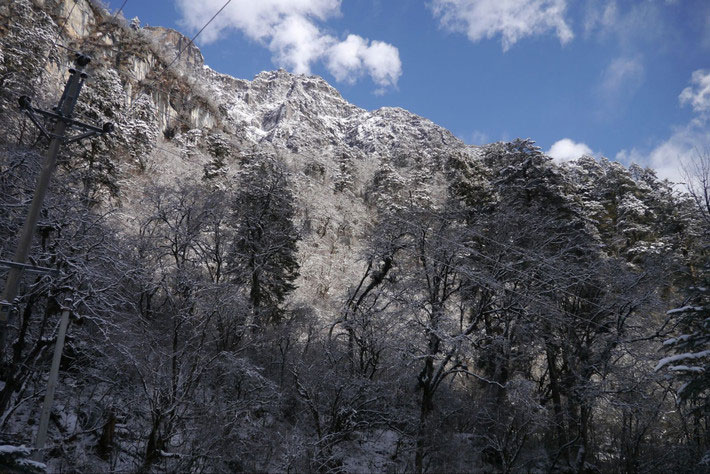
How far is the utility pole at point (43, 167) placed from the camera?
587cm

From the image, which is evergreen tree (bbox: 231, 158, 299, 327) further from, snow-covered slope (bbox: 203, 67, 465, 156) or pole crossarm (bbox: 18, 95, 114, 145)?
snow-covered slope (bbox: 203, 67, 465, 156)

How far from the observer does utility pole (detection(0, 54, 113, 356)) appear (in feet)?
19.2

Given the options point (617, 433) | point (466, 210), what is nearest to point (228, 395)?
point (466, 210)

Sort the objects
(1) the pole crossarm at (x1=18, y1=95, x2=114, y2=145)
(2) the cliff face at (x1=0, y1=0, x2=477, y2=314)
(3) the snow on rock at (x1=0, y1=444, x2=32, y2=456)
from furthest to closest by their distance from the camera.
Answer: (2) the cliff face at (x1=0, y1=0, x2=477, y2=314)
(1) the pole crossarm at (x1=18, y1=95, x2=114, y2=145)
(3) the snow on rock at (x1=0, y1=444, x2=32, y2=456)

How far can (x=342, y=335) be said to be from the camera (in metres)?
17.5

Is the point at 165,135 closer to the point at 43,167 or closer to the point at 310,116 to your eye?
the point at 43,167

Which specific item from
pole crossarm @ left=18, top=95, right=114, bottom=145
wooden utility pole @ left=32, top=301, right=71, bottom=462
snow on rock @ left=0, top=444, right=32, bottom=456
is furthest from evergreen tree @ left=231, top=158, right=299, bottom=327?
snow on rock @ left=0, top=444, right=32, bottom=456

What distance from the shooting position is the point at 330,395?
43.4 feet

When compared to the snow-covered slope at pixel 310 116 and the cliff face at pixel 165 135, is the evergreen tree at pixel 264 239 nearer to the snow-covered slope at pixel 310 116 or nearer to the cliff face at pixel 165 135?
the cliff face at pixel 165 135

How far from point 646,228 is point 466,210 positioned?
1491 cm

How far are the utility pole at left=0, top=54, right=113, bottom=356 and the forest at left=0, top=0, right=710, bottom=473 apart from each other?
6.36ft


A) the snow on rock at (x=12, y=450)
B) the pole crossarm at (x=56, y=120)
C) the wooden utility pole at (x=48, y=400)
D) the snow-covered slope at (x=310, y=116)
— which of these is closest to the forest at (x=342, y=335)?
the snow on rock at (x=12, y=450)

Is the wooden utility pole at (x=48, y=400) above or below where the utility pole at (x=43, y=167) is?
A: below

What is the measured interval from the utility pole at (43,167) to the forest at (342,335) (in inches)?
76.3
